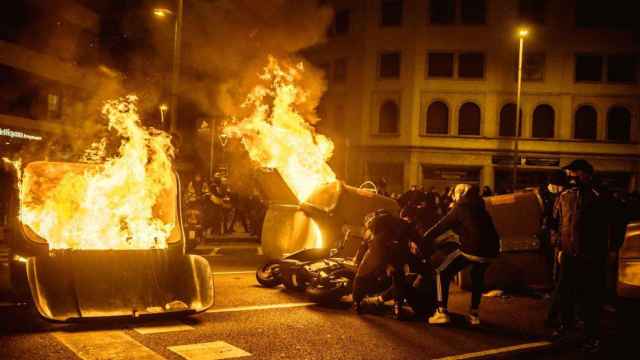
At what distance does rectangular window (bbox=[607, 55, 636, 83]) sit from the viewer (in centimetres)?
3541

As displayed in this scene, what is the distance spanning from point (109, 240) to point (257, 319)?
6.82 feet

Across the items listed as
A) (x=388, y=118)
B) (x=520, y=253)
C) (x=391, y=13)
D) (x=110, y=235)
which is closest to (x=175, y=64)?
(x=110, y=235)

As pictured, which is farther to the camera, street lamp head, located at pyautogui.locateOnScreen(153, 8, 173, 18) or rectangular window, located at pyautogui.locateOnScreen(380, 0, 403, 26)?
rectangular window, located at pyautogui.locateOnScreen(380, 0, 403, 26)

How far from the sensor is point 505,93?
35.1 metres

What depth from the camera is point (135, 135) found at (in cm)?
863

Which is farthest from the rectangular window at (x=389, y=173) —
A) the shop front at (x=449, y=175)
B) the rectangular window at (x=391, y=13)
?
the rectangular window at (x=391, y=13)

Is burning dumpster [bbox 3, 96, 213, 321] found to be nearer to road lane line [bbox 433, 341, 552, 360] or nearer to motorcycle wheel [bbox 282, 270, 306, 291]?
motorcycle wheel [bbox 282, 270, 306, 291]

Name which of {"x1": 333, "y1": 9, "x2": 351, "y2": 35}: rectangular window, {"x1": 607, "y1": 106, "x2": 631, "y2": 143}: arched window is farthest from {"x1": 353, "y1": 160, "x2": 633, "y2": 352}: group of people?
{"x1": 333, "y1": 9, "x2": 351, "y2": 35}: rectangular window

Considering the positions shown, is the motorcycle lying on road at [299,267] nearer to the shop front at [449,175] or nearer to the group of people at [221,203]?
the group of people at [221,203]

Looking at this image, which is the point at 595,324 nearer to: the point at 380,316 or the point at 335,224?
the point at 380,316

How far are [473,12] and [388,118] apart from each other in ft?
24.8

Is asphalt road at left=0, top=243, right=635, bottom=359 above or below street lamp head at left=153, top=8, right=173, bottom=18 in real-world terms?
below

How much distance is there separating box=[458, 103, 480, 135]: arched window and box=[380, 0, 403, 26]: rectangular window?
20.0 feet

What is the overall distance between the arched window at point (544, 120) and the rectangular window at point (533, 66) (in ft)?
5.50
